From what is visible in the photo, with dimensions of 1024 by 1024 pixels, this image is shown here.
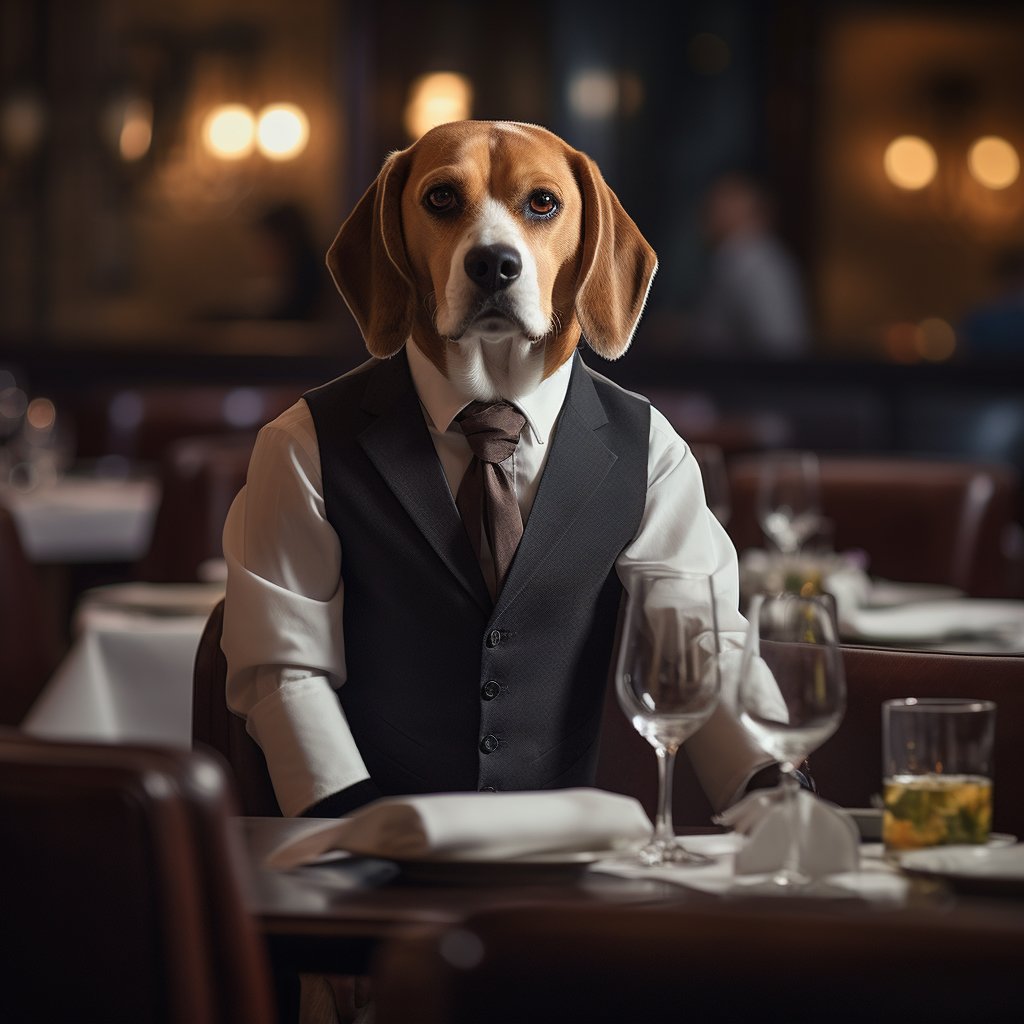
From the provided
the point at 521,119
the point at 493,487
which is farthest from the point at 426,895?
the point at 521,119

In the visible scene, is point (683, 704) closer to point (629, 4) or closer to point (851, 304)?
point (629, 4)

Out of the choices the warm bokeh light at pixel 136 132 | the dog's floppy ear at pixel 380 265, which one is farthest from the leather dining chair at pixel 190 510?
the warm bokeh light at pixel 136 132

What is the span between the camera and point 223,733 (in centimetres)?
154

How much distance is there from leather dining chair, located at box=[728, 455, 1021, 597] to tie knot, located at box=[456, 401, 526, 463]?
1711 mm

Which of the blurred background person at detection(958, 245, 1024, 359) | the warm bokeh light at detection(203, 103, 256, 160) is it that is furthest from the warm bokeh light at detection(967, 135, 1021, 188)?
the warm bokeh light at detection(203, 103, 256, 160)

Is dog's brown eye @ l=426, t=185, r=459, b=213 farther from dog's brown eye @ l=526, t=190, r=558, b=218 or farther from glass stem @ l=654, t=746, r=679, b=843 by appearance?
glass stem @ l=654, t=746, r=679, b=843

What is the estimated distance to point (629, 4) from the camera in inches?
372

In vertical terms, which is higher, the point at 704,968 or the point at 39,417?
the point at 39,417

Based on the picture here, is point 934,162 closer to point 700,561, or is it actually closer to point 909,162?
point 909,162

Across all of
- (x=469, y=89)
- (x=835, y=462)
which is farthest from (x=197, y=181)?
(x=835, y=462)

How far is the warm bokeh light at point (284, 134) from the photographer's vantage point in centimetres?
1009

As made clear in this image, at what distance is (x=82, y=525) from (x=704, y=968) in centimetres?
311

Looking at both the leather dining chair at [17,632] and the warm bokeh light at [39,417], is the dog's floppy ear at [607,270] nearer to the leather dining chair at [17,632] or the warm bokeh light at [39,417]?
the leather dining chair at [17,632]

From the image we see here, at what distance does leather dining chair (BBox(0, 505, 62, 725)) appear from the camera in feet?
8.32
